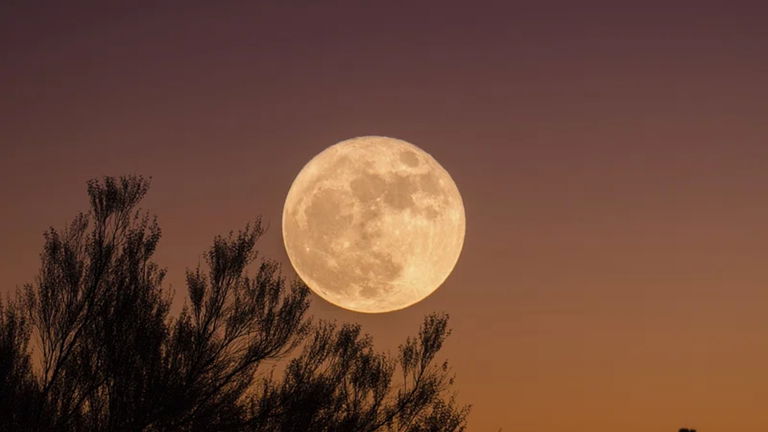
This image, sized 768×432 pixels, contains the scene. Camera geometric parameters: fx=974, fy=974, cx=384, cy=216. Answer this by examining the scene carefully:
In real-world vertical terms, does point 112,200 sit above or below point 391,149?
below

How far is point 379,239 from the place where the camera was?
2652 centimetres

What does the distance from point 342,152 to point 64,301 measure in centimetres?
967

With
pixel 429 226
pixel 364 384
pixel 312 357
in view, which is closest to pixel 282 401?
pixel 312 357

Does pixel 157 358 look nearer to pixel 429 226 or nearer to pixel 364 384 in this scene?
pixel 364 384

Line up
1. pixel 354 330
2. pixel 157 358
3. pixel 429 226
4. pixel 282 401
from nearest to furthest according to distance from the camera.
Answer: pixel 157 358 < pixel 282 401 < pixel 354 330 < pixel 429 226

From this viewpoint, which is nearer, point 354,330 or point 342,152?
point 354,330

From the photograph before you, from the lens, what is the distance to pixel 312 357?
23547mm

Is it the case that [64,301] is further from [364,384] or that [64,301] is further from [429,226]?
[429,226]

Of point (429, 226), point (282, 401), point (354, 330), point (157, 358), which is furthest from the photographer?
point (429, 226)

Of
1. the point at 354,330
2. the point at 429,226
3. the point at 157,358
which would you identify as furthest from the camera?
the point at 429,226

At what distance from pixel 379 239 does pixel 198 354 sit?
22.0 ft

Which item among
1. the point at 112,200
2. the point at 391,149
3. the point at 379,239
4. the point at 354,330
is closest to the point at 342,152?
the point at 391,149

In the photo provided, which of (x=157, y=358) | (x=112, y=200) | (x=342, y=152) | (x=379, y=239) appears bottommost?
(x=157, y=358)

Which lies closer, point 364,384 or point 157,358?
point 157,358
